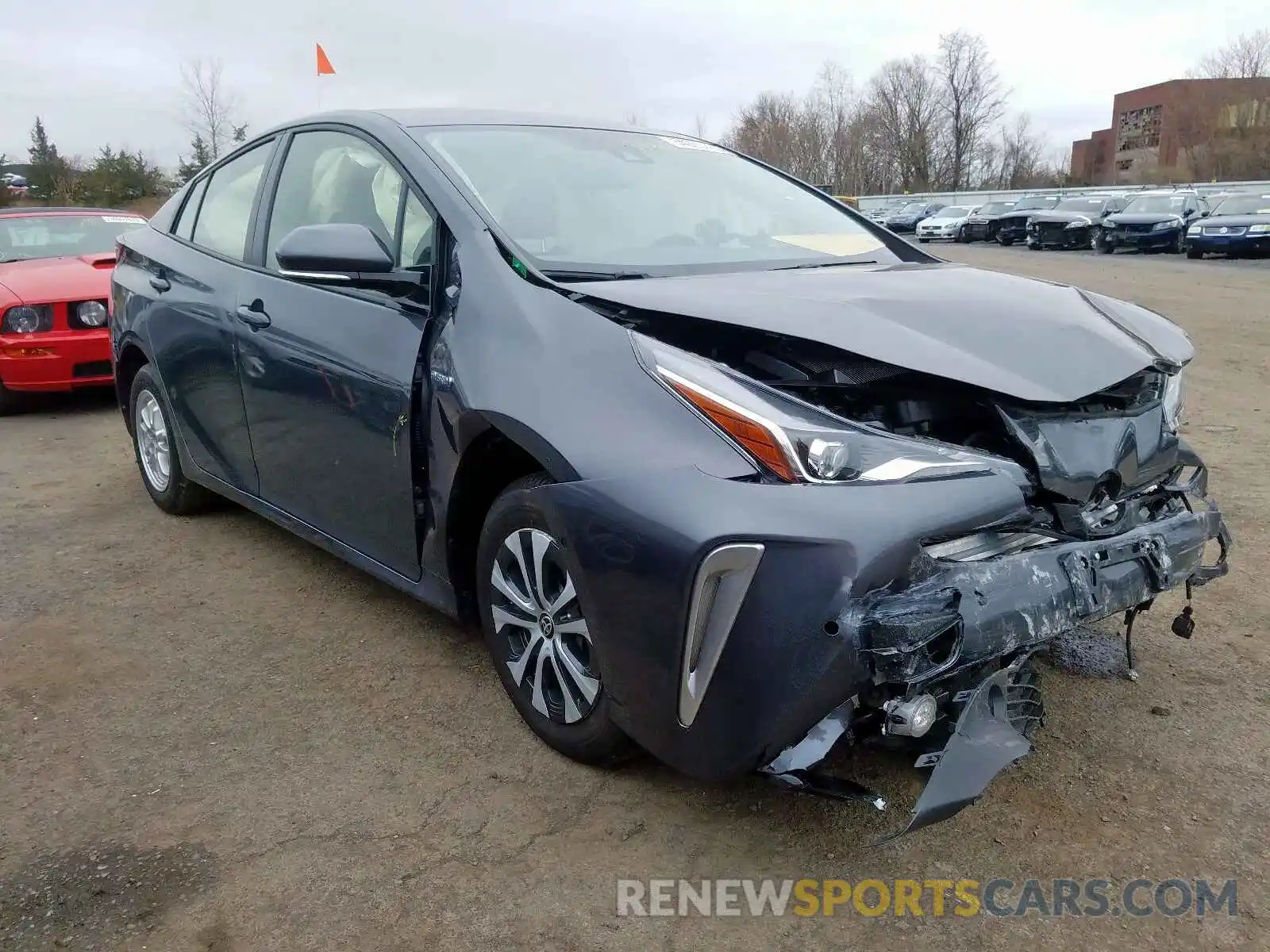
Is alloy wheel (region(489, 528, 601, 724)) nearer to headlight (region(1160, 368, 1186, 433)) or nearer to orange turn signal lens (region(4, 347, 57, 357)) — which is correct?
headlight (region(1160, 368, 1186, 433))

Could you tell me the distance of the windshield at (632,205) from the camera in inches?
114

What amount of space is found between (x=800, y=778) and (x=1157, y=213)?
26.2 metres

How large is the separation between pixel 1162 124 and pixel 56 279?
83.1 meters

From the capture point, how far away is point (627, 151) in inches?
136

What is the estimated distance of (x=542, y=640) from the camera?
258 cm

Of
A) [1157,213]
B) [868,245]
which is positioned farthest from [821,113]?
[868,245]

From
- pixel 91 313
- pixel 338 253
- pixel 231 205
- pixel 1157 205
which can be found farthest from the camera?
pixel 1157 205

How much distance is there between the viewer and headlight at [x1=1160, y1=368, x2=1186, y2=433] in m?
2.64

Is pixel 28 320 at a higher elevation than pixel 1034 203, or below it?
below

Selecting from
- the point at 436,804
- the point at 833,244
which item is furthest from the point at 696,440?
the point at 833,244

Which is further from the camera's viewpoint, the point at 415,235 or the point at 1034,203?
the point at 1034,203

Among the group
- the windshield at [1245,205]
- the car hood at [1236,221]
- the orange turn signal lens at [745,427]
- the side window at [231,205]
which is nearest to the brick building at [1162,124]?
the windshield at [1245,205]

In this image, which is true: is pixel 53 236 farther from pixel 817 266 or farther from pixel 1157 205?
pixel 1157 205

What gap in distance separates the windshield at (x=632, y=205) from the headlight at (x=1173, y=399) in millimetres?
945
